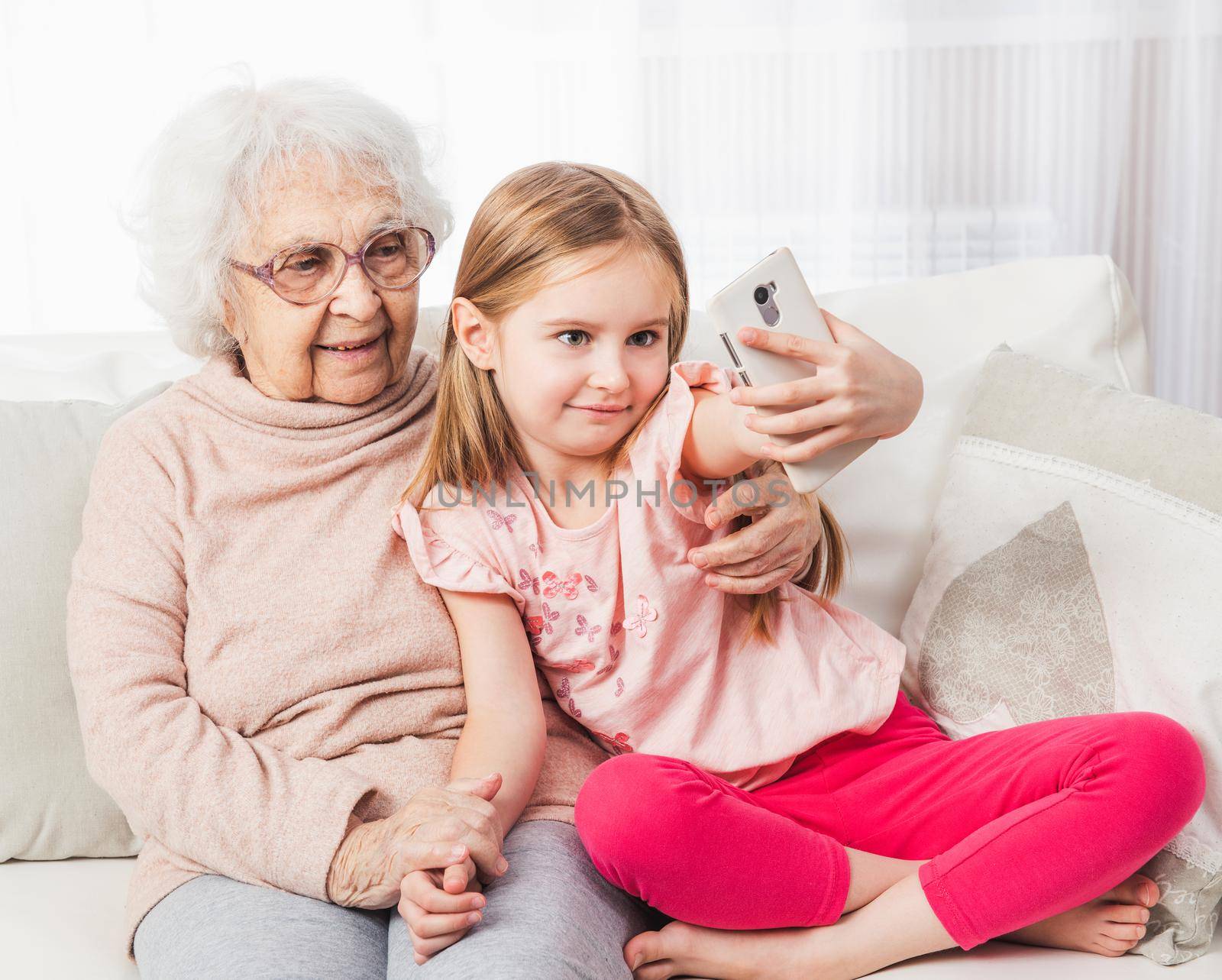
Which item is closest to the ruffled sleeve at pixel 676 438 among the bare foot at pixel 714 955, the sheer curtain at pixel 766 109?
the bare foot at pixel 714 955

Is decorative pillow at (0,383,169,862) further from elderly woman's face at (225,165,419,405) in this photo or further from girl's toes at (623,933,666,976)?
girl's toes at (623,933,666,976)

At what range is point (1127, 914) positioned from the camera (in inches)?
45.3

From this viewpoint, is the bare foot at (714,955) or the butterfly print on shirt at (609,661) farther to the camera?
the butterfly print on shirt at (609,661)

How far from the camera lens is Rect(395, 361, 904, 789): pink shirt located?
48.9 inches

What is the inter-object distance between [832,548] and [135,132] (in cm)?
231

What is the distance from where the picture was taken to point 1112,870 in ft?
3.66

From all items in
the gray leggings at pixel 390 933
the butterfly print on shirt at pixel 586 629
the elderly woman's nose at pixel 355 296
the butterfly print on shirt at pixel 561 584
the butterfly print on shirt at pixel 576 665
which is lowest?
the gray leggings at pixel 390 933

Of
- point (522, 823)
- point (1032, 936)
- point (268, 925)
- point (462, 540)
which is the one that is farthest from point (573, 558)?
point (1032, 936)

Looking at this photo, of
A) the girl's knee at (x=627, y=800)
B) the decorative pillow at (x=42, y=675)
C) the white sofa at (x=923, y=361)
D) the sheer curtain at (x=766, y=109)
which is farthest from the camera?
the sheer curtain at (x=766, y=109)

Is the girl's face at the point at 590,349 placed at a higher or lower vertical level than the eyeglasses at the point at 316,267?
lower

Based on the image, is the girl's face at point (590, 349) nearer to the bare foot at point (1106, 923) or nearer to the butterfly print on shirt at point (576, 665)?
the butterfly print on shirt at point (576, 665)

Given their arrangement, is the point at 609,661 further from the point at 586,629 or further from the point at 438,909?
the point at 438,909

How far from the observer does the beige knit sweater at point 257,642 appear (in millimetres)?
1123

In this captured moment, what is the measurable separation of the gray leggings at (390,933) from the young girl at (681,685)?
0.15ft
